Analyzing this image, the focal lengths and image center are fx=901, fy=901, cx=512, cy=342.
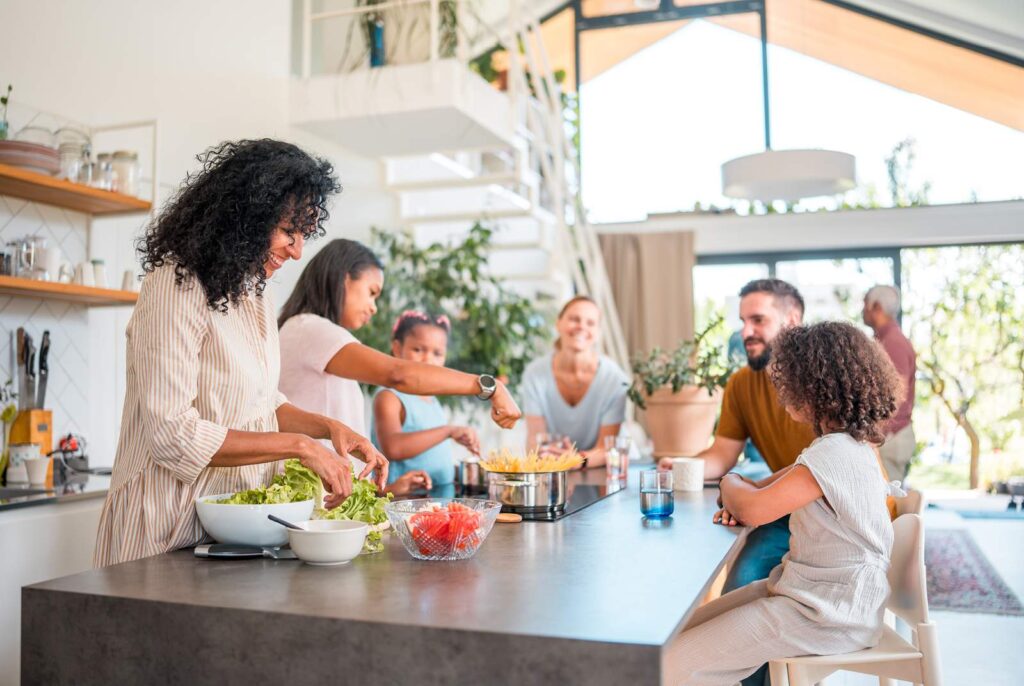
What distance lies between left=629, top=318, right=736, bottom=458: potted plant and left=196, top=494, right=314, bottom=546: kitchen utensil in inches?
73.9

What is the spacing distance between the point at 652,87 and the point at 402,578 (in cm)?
734

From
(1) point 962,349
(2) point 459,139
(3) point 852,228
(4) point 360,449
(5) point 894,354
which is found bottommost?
(4) point 360,449

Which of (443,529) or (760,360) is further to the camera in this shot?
(760,360)

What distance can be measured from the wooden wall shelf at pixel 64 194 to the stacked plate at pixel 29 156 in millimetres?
30

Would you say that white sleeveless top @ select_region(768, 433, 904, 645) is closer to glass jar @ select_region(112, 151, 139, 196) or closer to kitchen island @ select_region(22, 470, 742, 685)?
kitchen island @ select_region(22, 470, 742, 685)

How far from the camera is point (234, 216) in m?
1.59

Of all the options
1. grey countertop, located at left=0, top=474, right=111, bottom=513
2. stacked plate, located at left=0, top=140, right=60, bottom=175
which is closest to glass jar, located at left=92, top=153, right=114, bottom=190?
stacked plate, located at left=0, top=140, right=60, bottom=175

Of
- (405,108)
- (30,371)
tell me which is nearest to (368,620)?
(30,371)

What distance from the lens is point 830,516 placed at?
1779 mm

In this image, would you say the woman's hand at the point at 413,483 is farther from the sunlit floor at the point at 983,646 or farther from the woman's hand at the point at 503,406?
the sunlit floor at the point at 983,646

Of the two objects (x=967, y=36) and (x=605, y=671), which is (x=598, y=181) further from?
(x=605, y=671)

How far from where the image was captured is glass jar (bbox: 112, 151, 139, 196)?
3203 millimetres

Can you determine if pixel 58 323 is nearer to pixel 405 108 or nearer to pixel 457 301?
pixel 405 108

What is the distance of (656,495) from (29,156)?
88.8 inches
